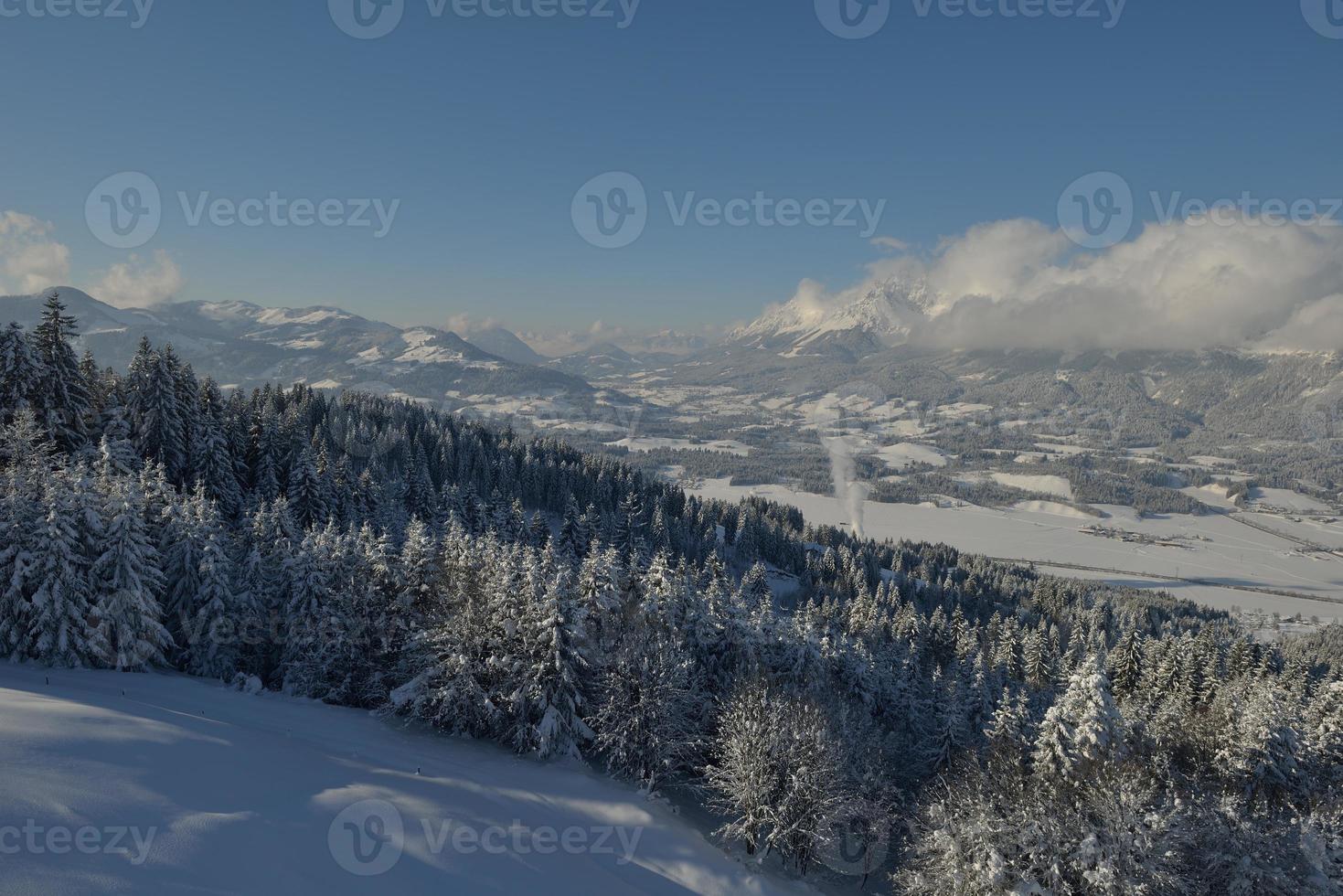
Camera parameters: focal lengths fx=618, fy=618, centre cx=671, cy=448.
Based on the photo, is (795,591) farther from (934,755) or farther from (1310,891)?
(1310,891)

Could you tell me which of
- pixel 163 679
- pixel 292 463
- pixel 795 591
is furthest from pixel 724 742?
pixel 795 591

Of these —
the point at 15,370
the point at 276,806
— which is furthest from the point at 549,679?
the point at 15,370

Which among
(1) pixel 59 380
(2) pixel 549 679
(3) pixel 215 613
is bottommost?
(3) pixel 215 613

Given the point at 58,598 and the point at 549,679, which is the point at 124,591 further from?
the point at 549,679

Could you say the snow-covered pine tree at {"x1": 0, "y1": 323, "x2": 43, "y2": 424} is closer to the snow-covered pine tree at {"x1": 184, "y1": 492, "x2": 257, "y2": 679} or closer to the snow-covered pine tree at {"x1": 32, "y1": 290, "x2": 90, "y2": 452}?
the snow-covered pine tree at {"x1": 32, "y1": 290, "x2": 90, "y2": 452}

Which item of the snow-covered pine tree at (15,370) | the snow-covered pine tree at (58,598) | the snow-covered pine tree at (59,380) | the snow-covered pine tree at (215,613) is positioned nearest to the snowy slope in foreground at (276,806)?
the snow-covered pine tree at (58,598)
